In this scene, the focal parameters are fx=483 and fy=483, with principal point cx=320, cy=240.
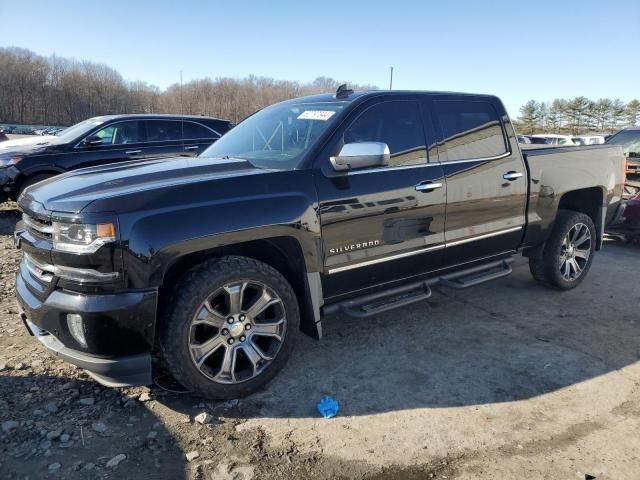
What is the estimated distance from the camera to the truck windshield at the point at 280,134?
11.2 feet

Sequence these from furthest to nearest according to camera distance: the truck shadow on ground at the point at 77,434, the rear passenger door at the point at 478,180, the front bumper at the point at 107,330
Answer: the rear passenger door at the point at 478,180 < the front bumper at the point at 107,330 < the truck shadow on ground at the point at 77,434

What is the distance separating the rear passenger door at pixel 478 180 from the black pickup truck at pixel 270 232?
0.05ft

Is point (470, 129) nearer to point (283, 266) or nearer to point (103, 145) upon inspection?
point (283, 266)

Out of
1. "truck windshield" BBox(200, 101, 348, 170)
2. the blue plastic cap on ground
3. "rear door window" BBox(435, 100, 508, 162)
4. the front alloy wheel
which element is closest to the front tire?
the front alloy wheel

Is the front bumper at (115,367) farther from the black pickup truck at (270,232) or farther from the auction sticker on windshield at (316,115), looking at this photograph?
the auction sticker on windshield at (316,115)

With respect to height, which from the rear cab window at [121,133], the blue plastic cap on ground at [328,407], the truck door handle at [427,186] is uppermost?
the rear cab window at [121,133]

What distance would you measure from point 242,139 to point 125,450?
98.4 inches

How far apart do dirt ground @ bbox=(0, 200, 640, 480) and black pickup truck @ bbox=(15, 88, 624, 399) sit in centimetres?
32

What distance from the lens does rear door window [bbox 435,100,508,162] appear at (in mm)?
4039

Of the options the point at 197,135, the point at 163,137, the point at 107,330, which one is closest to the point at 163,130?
the point at 163,137

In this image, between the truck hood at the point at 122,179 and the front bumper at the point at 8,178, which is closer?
the truck hood at the point at 122,179

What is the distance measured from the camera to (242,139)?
406 centimetres

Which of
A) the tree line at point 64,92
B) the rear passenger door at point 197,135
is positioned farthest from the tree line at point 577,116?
the rear passenger door at point 197,135

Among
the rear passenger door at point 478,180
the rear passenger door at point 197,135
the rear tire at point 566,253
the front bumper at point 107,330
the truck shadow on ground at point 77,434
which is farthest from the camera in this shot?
the rear passenger door at point 197,135
